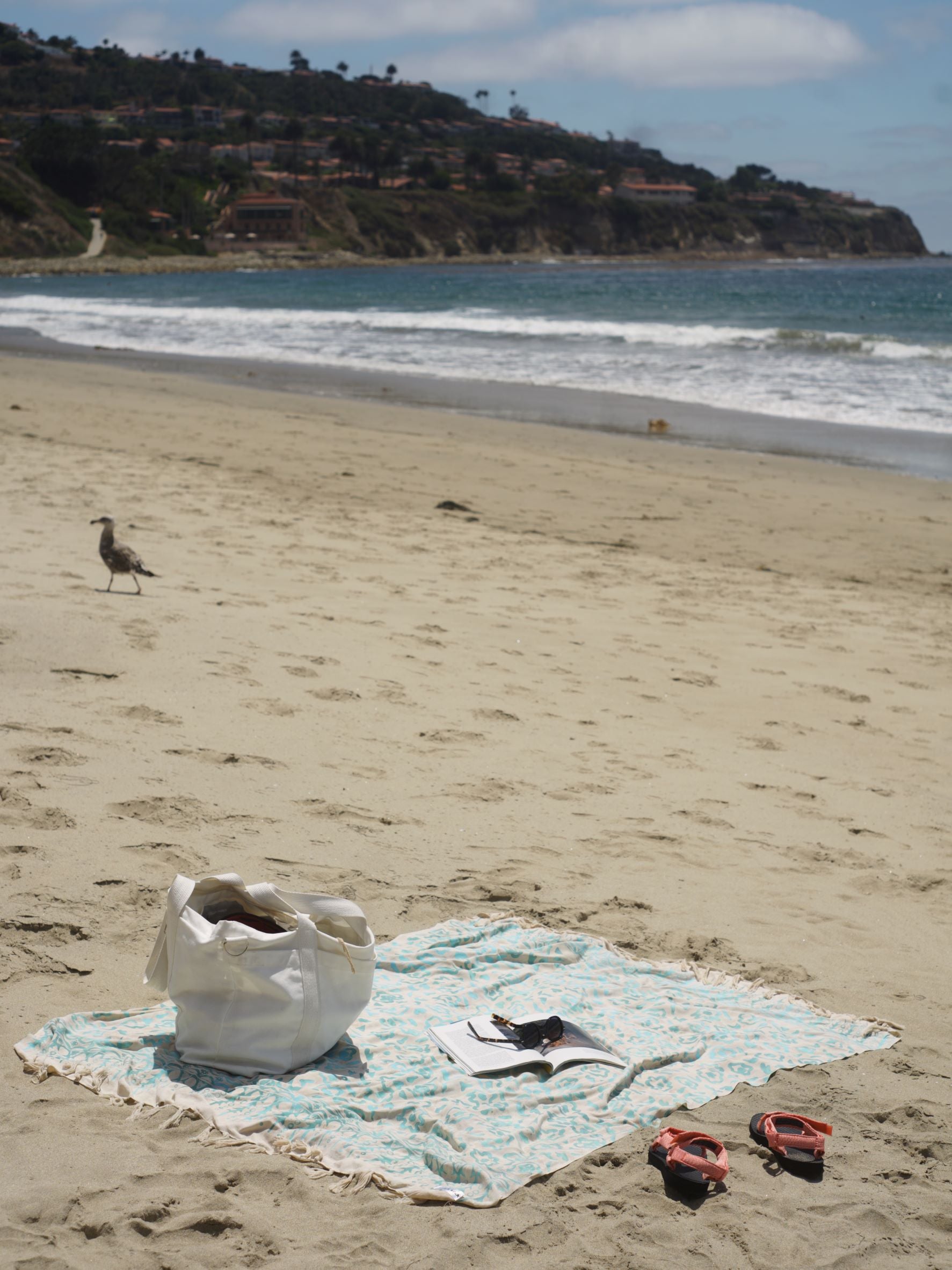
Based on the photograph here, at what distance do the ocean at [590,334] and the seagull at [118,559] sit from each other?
11319 mm

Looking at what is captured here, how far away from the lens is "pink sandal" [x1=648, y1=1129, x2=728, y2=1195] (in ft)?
7.82

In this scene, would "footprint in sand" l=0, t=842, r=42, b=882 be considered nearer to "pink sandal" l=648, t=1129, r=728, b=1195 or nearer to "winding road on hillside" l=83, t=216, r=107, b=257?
"pink sandal" l=648, t=1129, r=728, b=1195

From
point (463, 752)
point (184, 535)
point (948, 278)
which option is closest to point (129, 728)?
point (463, 752)

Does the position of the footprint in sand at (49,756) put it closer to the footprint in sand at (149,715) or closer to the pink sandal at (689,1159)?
the footprint in sand at (149,715)

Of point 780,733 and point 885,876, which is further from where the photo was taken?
point 780,733

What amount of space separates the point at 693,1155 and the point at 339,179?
133 m

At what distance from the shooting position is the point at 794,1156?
248cm

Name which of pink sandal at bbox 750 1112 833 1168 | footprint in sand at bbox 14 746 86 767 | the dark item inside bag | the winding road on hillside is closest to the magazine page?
pink sandal at bbox 750 1112 833 1168

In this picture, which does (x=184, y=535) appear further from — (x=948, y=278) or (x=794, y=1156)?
(x=948, y=278)

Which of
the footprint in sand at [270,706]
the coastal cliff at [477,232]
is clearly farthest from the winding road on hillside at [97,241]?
the footprint in sand at [270,706]

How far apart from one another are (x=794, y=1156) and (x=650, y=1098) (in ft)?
1.20

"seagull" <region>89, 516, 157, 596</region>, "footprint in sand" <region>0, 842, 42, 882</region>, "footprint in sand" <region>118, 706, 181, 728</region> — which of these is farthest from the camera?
"seagull" <region>89, 516, 157, 596</region>

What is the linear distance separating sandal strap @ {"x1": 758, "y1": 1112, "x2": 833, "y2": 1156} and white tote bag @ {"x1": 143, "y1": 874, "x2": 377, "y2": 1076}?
950 mm

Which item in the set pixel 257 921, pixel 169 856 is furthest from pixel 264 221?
pixel 257 921
